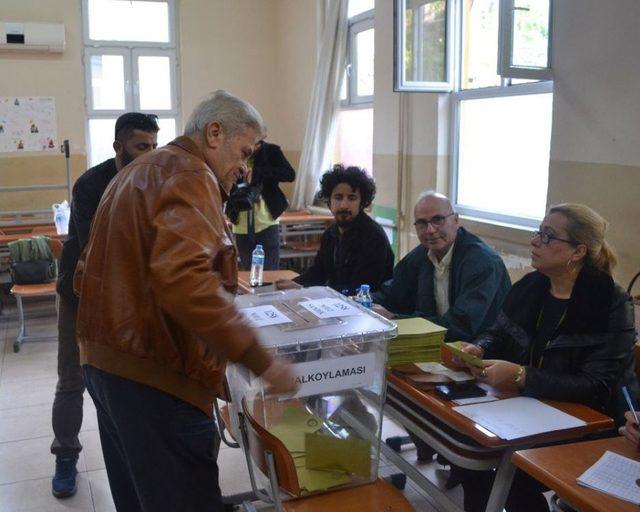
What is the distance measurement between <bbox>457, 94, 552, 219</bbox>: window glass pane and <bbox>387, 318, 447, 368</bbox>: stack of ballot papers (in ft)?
6.66

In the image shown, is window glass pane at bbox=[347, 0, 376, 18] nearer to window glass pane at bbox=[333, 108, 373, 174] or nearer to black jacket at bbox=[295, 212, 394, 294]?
window glass pane at bbox=[333, 108, 373, 174]

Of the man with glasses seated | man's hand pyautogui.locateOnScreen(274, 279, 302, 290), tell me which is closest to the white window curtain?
man's hand pyautogui.locateOnScreen(274, 279, 302, 290)

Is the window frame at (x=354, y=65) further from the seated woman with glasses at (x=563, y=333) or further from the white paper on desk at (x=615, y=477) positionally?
the white paper on desk at (x=615, y=477)

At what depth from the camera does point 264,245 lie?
482 cm

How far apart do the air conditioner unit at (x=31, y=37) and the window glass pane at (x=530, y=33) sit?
4.61m

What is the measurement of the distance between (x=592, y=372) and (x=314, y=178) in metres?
4.81

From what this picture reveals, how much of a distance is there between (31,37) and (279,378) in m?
5.94

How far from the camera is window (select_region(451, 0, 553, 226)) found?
11.3ft

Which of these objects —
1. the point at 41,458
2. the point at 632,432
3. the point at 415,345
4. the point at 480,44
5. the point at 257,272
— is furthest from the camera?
the point at 480,44

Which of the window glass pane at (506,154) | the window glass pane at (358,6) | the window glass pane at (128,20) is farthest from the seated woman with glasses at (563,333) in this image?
the window glass pane at (128,20)

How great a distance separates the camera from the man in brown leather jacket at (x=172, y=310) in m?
1.35

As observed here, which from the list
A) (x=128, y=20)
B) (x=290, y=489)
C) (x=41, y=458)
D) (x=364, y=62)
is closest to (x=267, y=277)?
(x=41, y=458)

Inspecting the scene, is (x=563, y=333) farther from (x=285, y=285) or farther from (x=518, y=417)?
(x=285, y=285)

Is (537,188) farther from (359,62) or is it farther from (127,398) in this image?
(127,398)
